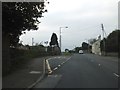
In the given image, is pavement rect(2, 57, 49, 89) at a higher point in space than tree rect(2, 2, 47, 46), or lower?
Result: lower

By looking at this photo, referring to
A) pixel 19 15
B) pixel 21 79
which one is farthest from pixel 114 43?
pixel 21 79

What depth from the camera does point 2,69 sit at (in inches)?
909

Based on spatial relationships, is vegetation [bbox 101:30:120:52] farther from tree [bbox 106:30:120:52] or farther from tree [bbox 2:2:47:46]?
tree [bbox 2:2:47:46]

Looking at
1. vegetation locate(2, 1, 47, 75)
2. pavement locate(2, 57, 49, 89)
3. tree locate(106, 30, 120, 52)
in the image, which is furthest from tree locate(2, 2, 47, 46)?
tree locate(106, 30, 120, 52)

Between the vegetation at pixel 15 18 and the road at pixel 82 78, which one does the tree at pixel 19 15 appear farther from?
the road at pixel 82 78

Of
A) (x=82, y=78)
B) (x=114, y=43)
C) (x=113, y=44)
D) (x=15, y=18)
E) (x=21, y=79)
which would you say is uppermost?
(x=15, y=18)

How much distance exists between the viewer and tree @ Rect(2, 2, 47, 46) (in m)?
24.2

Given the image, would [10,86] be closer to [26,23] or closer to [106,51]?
[26,23]

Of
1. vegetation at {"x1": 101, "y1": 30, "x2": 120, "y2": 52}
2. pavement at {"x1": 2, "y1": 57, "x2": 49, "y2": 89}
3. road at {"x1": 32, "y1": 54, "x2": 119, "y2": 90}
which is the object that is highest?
vegetation at {"x1": 101, "y1": 30, "x2": 120, "y2": 52}

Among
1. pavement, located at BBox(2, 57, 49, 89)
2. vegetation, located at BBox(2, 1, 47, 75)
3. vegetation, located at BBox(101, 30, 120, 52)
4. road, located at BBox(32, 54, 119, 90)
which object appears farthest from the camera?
vegetation, located at BBox(101, 30, 120, 52)

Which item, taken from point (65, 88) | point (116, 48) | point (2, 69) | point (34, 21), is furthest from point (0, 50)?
point (116, 48)

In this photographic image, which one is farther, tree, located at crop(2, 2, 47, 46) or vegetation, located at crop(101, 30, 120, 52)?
vegetation, located at crop(101, 30, 120, 52)

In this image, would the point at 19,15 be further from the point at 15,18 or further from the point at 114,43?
the point at 114,43

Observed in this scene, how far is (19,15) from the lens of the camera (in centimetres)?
2527
